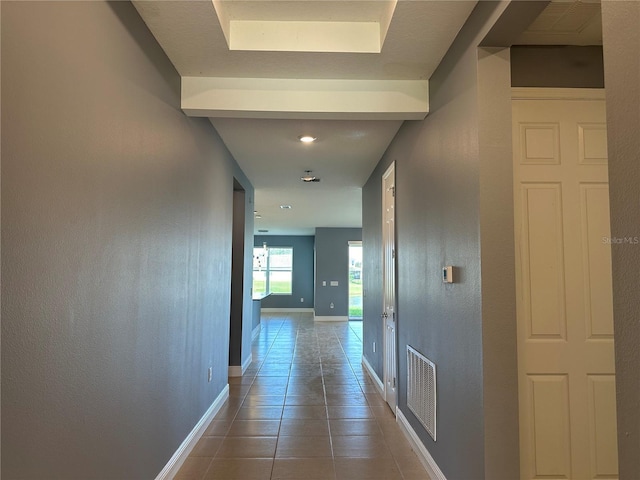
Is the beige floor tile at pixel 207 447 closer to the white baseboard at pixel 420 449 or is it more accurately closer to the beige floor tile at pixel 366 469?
the beige floor tile at pixel 366 469

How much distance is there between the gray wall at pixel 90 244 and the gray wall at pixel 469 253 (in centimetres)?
156

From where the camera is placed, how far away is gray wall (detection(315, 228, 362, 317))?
10398 millimetres

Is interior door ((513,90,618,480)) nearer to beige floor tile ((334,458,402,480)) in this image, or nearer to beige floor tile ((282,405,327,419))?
beige floor tile ((334,458,402,480))

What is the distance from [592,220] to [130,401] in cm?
233

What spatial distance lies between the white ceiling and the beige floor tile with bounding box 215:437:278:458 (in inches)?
92.3

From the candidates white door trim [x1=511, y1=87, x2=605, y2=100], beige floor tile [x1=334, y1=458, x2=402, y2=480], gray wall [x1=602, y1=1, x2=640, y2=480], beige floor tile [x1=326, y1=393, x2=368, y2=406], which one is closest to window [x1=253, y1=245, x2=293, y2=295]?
beige floor tile [x1=326, y1=393, x2=368, y2=406]

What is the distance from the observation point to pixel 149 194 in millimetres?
1851

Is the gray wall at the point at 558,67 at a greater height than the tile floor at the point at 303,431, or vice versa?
the gray wall at the point at 558,67

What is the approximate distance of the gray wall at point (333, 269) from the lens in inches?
409

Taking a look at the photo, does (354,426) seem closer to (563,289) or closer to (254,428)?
(254,428)

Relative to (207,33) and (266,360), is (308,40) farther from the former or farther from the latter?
(266,360)

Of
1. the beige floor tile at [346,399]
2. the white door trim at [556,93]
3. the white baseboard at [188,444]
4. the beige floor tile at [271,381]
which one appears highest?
the white door trim at [556,93]

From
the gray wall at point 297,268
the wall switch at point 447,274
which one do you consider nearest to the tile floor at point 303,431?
the wall switch at point 447,274

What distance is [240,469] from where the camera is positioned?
2428mm
